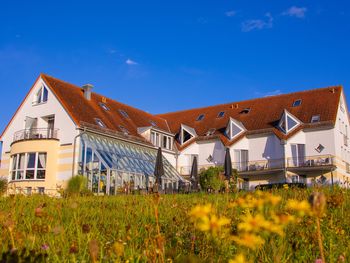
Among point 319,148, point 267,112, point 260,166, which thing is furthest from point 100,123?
point 319,148

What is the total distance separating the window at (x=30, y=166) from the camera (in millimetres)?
26859

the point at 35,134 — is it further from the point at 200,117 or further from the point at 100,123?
the point at 200,117

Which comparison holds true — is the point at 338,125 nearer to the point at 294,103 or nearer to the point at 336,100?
the point at 336,100

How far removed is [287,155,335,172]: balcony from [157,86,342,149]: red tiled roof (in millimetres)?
2220

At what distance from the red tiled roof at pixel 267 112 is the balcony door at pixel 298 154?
1269 mm

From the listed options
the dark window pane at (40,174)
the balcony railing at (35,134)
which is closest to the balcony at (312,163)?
the balcony railing at (35,134)

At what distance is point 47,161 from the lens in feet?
88.1

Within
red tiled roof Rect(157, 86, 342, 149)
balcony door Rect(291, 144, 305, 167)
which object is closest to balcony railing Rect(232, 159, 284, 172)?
balcony door Rect(291, 144, 305, 167)

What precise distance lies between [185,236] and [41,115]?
2744 centimetres

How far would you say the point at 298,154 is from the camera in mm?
32750

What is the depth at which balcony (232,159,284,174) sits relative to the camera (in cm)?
3262

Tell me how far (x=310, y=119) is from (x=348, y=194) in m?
27.2

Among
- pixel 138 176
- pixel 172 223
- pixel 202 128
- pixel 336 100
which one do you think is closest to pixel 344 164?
pixel 336 100

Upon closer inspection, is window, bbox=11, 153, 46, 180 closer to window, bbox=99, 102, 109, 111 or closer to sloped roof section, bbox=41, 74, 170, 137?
sloped roof section, bbox=41, 74, 170, 137
